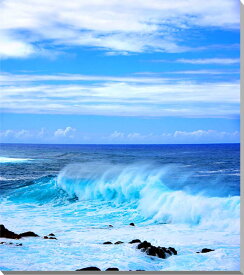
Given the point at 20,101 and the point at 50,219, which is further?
the point at 20,101

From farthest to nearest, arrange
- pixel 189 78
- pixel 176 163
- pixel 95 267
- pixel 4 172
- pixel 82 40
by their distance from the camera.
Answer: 1. pixel 176 163
2. pixel 4 172
3. pixel 189 78
4. pixel 82 40
5. pixel 95 267

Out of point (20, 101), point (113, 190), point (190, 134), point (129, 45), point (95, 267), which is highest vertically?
point (129, 45)

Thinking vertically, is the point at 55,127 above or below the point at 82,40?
below

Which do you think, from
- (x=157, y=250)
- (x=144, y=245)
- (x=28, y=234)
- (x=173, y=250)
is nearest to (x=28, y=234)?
(x=28, y=234)

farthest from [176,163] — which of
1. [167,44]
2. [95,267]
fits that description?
[95,267]

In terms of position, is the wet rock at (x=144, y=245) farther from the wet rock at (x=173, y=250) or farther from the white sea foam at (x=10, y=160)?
the white sea foam at (x=10, y=160)

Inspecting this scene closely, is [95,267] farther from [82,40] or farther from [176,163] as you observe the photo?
[176,163]

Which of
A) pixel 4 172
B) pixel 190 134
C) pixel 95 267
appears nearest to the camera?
pixel 95 267

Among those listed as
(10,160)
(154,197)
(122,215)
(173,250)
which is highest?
(10,160)

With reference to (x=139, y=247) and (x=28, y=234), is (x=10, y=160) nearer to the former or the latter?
(x=28, y=234)
